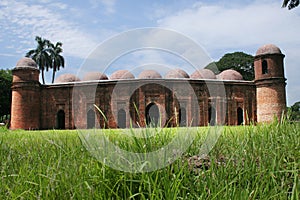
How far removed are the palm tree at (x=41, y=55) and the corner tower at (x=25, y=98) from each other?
74.5ft

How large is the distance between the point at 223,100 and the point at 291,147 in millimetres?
20311

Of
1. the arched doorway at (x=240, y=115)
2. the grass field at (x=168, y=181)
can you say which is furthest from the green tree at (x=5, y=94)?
the grass field at (x=168, y=181)

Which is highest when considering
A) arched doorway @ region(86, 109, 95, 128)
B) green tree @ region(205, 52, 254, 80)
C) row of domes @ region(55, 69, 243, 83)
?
green tree @ region(205, 52, 254, 80)


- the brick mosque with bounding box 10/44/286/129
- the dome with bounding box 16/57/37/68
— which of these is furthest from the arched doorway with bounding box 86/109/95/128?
the dome with bounding box 16/57/37/68

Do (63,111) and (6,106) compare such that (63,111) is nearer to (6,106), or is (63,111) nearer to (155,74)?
(155,74)

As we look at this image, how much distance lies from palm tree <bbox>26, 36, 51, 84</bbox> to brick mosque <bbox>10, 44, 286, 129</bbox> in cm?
2246

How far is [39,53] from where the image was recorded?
153 feet

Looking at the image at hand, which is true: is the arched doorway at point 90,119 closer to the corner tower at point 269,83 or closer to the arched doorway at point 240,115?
the arched doorway at point 240,115

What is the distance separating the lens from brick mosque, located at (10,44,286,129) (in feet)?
75.9

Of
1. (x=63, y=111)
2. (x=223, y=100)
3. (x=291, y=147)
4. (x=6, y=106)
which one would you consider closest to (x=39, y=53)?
(x=6, y=106)

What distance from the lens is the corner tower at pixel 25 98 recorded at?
76.7ft

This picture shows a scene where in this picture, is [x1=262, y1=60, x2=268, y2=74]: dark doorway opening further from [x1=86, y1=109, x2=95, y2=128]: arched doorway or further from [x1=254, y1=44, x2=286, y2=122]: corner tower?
[x1=86, y1=109, x2=95, y2=128]: arched doorway

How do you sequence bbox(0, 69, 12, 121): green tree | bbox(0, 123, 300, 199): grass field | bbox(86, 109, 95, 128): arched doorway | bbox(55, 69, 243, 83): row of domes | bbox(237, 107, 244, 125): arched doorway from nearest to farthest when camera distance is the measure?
1. bbox(0, 123, 300, 199): grass field
2. bbox(86, 109, 95, 128): arched doorway
3. bbox(55, 69, 243, 83): row of domes
4. bbox(237, 107, 244, 125): arched doorway
5. bbox(0, 69, 12, 121): green tree

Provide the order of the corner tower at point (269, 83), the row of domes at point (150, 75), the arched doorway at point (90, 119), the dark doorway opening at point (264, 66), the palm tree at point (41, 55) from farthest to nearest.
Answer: the palm tree at point (41, 55)
the row of domes at point (150, 75)
the dark doorway opening at point (264, 66)
the corner tower at point (269, 83)
the arched doorway at point (90, 119)
